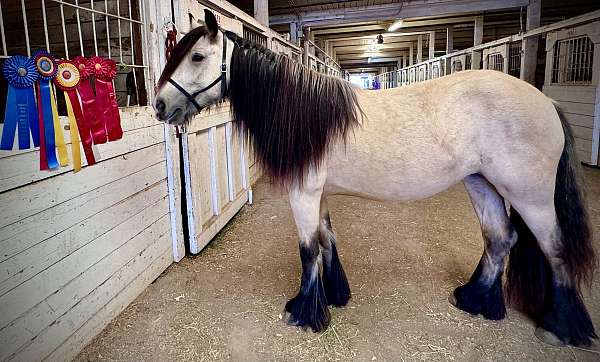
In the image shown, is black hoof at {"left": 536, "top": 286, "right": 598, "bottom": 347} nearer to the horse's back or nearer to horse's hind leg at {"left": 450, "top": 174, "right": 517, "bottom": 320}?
horse's hind leg at {"left": 450, "top": 174, "right": 517, "bottom": 320}

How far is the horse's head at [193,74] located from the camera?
1.62 m

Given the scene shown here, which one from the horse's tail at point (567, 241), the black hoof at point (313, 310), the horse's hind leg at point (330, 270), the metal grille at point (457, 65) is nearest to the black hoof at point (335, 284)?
the horse's hind leg at point (330, 270)

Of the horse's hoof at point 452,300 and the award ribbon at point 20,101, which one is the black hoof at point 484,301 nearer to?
the horse's hoof at point 452,300

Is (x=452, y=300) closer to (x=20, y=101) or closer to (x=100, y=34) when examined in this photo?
(x=20, y=101)

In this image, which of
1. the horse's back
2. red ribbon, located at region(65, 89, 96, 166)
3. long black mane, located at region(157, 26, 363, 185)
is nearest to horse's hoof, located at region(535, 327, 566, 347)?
Result: the horse's back

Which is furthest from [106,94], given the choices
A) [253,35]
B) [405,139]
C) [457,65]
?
[457,65]

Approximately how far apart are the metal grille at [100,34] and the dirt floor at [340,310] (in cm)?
111

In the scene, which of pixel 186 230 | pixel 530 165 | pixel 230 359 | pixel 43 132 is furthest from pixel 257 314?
pixel 530 165

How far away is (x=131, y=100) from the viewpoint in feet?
8.11

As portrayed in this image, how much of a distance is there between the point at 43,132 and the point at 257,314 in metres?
1.33

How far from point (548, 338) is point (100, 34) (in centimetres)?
329

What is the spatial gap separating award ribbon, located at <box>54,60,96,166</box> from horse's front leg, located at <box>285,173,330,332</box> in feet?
3.19

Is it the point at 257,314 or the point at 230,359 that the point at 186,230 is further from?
the point at 230,359

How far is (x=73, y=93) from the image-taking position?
64.4 inches
